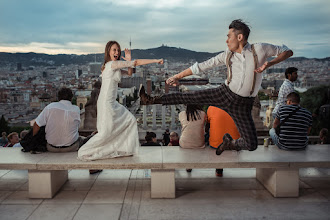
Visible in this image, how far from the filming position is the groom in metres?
3.10

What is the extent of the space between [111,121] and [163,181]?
2.82 ft

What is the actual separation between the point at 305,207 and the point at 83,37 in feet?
365

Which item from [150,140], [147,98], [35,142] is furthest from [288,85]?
[35,142]

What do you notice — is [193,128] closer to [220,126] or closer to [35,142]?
[220,126]

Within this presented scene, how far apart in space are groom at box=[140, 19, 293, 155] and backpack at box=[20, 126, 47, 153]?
1270mm

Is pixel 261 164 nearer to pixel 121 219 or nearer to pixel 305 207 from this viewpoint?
pixel 305 207

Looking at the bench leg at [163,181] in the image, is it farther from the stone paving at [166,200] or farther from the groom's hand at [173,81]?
the groom's hand at [173,81]

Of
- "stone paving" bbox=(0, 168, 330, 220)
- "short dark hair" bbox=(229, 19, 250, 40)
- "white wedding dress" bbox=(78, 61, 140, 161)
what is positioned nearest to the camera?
"stone paving" bbox=(0, 168, 330, 220)

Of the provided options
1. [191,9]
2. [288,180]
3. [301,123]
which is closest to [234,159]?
[288,180]

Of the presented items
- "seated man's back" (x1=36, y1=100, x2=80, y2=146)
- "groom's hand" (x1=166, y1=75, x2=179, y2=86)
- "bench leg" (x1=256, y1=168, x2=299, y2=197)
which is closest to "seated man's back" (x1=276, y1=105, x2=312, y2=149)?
"bench leg" (x1=256, y1=168, x2=299, y2=197)

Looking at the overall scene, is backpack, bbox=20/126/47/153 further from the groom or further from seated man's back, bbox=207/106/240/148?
seated man's back, bbox=207/106/240/148

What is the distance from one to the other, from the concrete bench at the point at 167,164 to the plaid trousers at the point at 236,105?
23 centimetres

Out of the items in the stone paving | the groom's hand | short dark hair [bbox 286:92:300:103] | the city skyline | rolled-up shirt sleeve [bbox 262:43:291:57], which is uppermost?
the city skyline

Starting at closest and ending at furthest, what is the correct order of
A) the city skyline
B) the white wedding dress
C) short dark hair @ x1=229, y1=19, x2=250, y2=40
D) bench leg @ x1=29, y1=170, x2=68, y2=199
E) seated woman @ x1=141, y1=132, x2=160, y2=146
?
short dark hair @ x1=229, y1=19, x2=250, y2=40 → bench leg @ x1=29, y1=170, x2=68, y2=199 → the white wedding dress → seated woman @ x1=141, y1=132, x2=160, y2=146 → the city skyline
